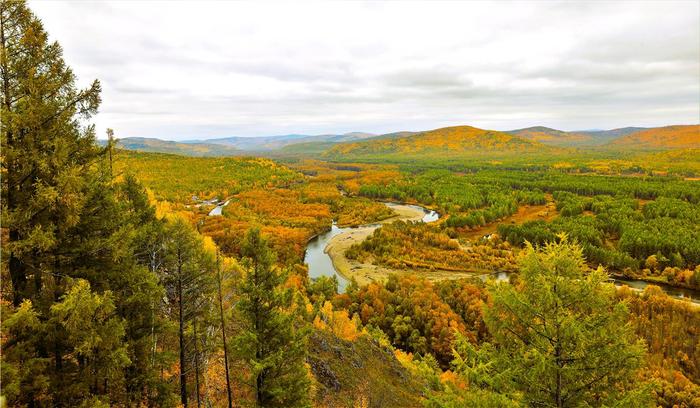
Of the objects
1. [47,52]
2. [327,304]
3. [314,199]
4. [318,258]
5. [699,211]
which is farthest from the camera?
[314,199]

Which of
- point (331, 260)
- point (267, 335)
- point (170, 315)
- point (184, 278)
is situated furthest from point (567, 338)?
Answer: point (331, 260)

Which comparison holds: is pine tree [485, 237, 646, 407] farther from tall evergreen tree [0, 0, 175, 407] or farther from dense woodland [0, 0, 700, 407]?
tall evergreen tree [0, 0, 175, 407]

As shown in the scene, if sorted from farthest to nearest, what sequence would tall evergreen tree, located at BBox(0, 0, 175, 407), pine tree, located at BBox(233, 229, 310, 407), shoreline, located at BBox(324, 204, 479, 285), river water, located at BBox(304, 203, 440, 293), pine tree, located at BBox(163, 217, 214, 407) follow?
river water, located at BBox(304, 203, 440, 293) < shoreline, located at BBox(324, 204, 479, 285) < pine tree, located at BBox(163, 217, 214, 407) < pine tree, located at BBox(233, 229, 310, 407) < tall evergreen tree, located at BBox(0, 0, 175, 407)

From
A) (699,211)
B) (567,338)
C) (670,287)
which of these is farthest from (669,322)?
(699,211)

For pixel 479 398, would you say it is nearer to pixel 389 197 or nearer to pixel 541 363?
pixel 541 363

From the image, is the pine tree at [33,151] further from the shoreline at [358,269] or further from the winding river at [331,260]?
the shoreline at [358,269]

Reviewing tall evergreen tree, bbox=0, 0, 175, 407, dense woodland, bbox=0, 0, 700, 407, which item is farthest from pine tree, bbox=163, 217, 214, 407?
tall evergreen tree, bbox=0, 0, 175, 407

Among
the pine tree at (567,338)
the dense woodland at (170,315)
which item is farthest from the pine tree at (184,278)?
the pine tree at (567,338)
